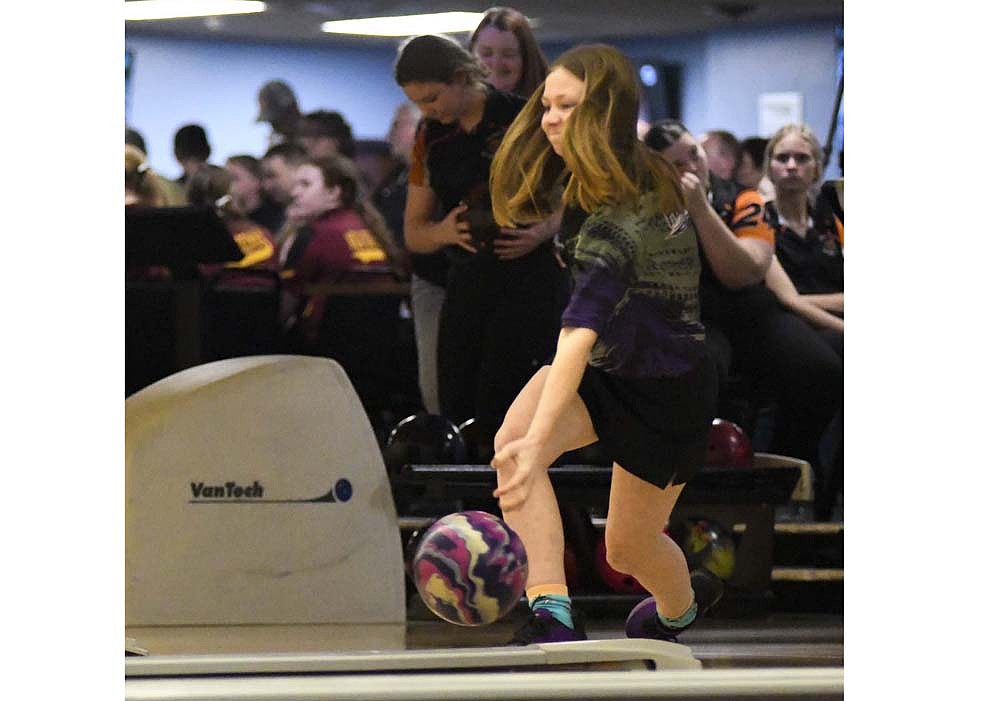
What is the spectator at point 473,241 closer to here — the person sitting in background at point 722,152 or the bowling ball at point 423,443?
the bowling ball at point 423,443

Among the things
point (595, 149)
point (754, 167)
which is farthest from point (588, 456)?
point (754, 167)

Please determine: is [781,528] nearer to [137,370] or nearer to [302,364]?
[302,364]

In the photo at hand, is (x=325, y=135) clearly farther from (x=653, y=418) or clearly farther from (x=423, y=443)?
(x=653, y=418)

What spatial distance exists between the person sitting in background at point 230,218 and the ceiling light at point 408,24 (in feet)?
2.05

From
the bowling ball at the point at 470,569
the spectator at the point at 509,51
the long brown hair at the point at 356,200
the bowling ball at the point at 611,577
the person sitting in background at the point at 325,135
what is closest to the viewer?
the bowling ball at the point at 470,569

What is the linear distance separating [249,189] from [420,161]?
94 cm

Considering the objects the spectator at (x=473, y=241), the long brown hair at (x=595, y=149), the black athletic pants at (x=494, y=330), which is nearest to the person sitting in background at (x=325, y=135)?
the spectator at (x=473, y=241)

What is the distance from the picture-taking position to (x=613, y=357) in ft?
12.1

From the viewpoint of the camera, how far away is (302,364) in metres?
4.49

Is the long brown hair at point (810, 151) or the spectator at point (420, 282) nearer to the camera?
the spectator at point (420, 282)

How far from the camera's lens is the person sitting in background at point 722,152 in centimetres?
443

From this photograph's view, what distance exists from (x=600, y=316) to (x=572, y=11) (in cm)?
104

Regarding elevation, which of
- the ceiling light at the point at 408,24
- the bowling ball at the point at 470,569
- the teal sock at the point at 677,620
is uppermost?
the ceiling light at the point at 408,24
